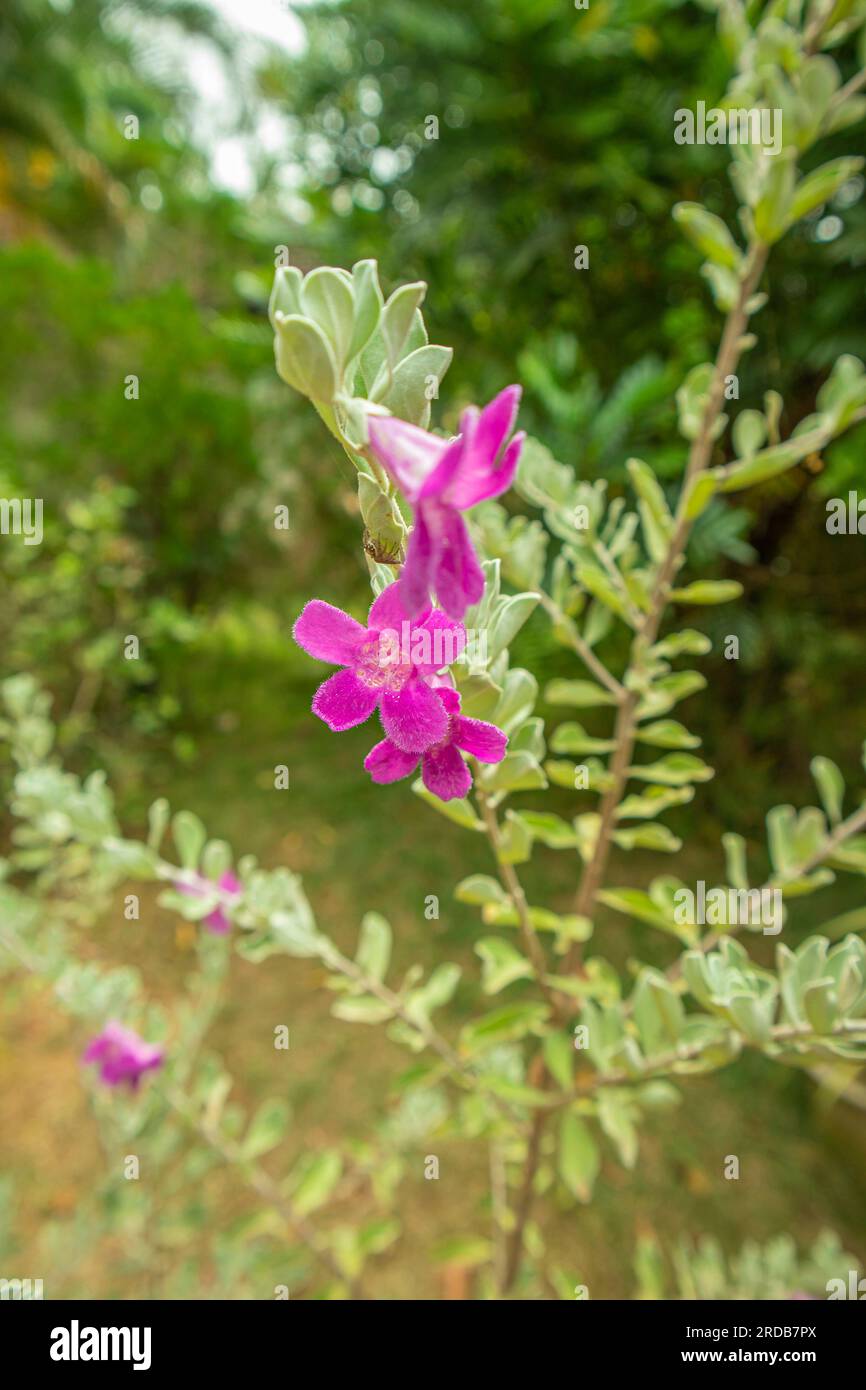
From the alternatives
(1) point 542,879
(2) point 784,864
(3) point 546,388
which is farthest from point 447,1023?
(3) point 546,388

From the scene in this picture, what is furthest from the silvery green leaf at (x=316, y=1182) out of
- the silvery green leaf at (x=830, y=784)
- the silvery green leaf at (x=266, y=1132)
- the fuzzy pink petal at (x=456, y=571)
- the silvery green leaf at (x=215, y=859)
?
the fuzzy pink petal at (x=456, y=571)

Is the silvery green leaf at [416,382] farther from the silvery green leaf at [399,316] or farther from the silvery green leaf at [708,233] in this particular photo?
the silvery green leaf at [708,233]

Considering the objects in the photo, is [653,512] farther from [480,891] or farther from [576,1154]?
[576,1154]

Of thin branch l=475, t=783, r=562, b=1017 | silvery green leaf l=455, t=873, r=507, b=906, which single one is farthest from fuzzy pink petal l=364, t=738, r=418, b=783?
silvery green leaf l=455, t=873, r=507, b=906

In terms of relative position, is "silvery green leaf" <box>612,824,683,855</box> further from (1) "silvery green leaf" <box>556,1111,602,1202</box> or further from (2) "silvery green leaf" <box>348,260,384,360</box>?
(2) "silvery green leaf" <box>348,260,384,360</box>

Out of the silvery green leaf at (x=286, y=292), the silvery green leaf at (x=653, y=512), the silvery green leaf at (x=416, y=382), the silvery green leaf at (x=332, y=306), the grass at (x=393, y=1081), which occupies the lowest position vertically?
the grass at (x=393, y=1081)

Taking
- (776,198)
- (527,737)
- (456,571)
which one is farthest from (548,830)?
(776,198)

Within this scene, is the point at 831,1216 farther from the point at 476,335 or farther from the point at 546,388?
the point at 476,335
